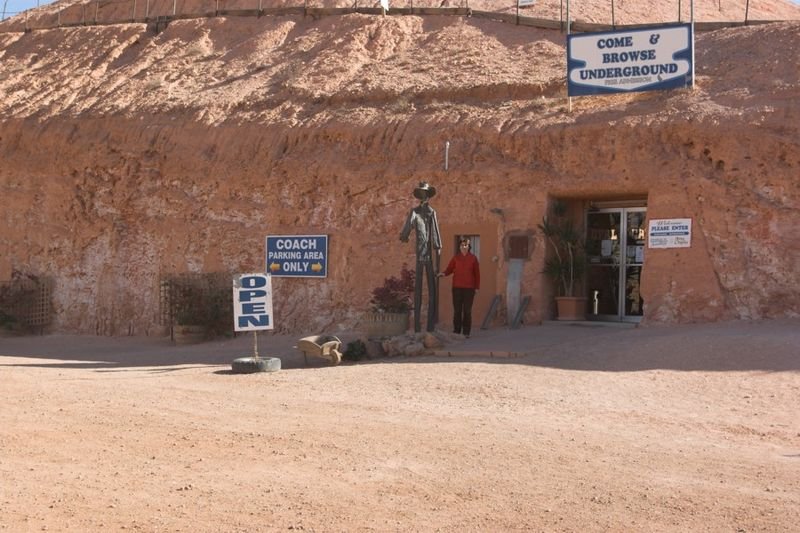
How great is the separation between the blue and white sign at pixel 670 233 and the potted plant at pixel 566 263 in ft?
4.50

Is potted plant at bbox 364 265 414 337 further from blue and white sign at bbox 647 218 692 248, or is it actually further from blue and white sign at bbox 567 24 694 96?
blue and white sign at bbox 567 24 694 96

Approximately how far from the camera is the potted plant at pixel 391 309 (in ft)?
51.8

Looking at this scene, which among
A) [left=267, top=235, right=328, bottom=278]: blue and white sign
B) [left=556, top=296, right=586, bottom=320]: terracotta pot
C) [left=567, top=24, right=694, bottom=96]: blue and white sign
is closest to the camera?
[left=556, top=296, right=586, bottom=320]: terracotta pot

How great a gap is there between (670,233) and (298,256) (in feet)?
24.7

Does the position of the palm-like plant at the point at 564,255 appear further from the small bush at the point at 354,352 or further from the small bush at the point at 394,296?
the small bush at the point at 354,352

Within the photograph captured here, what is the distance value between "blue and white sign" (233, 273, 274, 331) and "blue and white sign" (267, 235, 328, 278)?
20.3 ft

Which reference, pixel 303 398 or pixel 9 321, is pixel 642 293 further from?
pixel 9 321

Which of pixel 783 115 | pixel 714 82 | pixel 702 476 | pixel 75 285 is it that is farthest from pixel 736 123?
pixel 75 285

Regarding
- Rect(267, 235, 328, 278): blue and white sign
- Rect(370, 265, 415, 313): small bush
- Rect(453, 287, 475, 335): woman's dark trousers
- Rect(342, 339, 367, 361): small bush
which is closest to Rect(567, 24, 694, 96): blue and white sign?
Rect(453, 287, 475, 335): woman's dark trousers

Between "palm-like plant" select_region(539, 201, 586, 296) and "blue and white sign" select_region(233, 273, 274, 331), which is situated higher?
"palm-like plant" select_region(539, 201, 586, 296)

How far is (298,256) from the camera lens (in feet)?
67.2

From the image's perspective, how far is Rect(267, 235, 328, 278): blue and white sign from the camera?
20219 millimetres

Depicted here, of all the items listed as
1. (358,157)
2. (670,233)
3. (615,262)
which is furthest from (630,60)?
(358,157)

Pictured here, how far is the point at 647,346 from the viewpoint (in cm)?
1361
